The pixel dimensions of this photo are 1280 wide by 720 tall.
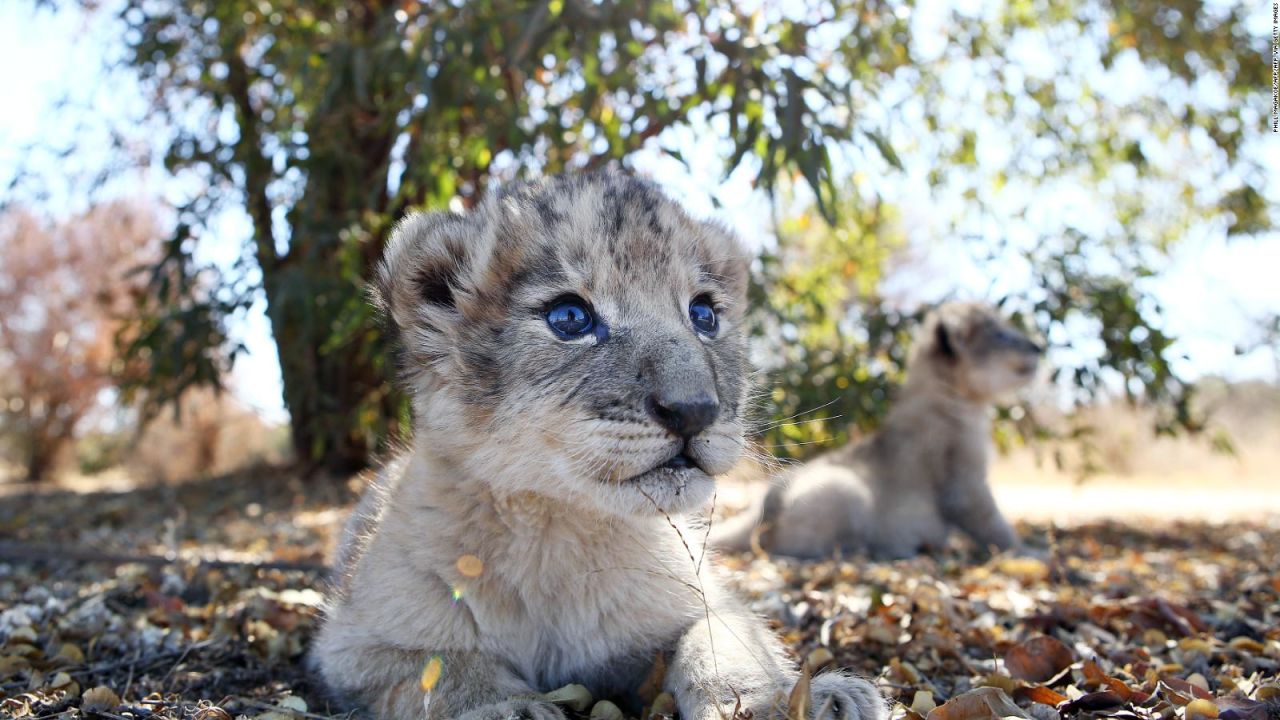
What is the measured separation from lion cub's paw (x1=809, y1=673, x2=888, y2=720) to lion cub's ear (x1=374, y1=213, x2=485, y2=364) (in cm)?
150

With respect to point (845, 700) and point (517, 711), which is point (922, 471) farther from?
point (517, 711)

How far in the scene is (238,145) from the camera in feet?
26.2

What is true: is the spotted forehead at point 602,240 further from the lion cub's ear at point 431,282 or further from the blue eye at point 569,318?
the lion cub's ear at point 431,282

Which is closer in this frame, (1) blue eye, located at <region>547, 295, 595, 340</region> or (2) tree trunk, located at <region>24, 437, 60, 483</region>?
(1) blue eye, located at <region>547, 295, 595, 340</region>

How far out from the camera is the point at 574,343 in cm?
299

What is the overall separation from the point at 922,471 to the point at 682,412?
6.03 meters

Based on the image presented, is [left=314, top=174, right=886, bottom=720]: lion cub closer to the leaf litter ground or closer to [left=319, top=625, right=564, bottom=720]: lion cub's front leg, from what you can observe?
[left=319, top=625, right=564, bottom=720]: lion cub's front leg

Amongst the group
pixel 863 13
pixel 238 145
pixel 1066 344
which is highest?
pixel 863 13

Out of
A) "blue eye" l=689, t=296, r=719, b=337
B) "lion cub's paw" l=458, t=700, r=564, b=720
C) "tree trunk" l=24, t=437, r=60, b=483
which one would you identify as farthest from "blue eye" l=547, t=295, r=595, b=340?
"tree trunk" l=24, t=437, r=60, b=483

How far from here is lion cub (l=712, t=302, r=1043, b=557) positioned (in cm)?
738

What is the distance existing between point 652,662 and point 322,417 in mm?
6389

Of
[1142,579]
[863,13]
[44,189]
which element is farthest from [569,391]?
[44,189]

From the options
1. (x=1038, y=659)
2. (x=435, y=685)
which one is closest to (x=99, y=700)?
(x=435, y=685)

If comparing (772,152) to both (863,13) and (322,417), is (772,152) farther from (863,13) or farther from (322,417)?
(322,417)
